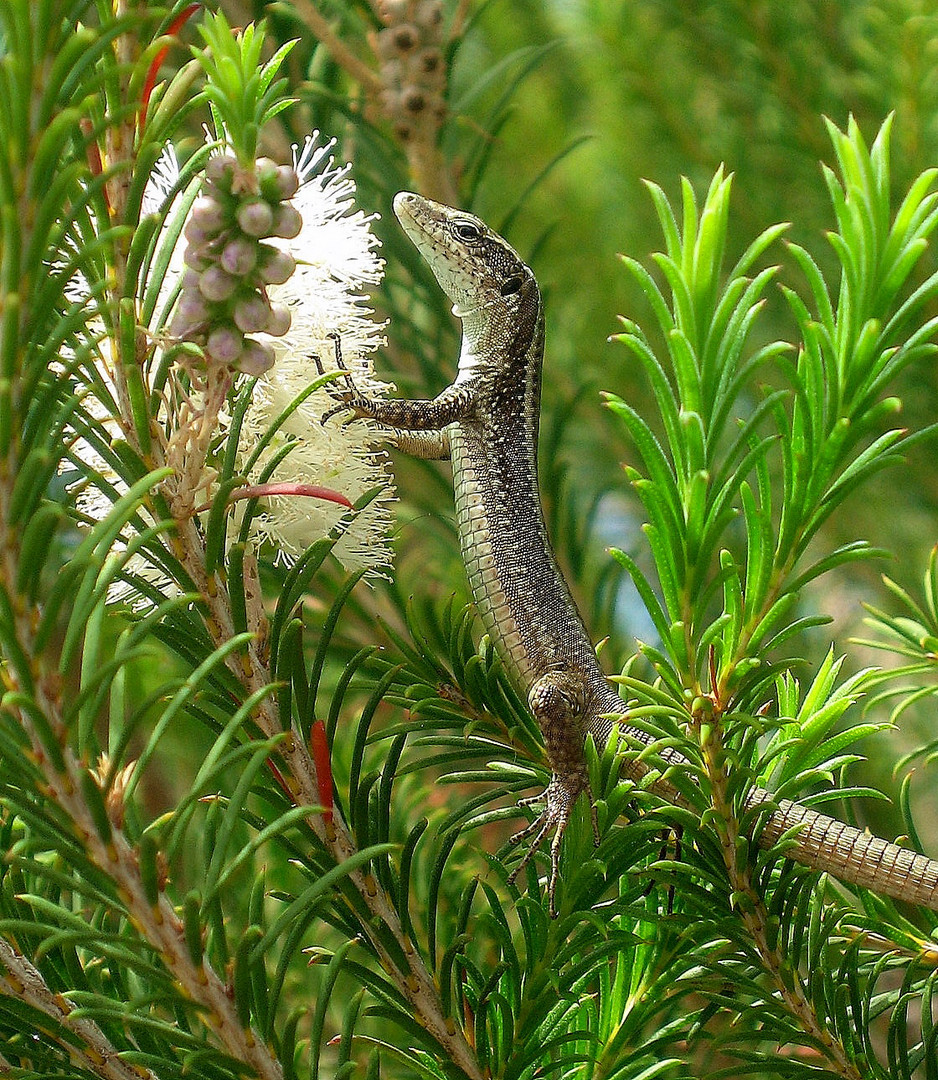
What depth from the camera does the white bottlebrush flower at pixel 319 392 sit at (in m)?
0.88

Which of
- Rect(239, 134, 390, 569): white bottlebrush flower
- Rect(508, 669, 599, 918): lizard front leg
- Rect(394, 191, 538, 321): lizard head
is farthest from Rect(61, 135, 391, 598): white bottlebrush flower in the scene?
Rect(394, 191, 538, 321): lizard head

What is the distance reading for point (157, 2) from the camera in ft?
2.70

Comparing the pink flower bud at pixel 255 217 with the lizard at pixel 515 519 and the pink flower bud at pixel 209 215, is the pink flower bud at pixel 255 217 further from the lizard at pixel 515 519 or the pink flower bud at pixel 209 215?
the lizard at pixel 515 519

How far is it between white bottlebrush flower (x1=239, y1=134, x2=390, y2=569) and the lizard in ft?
0.16

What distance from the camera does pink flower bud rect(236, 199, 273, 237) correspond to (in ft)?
2.04

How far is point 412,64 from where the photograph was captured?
1462 millimetres

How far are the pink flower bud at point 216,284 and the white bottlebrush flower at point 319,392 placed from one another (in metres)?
0.18

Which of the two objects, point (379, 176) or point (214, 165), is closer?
point (214, 165)

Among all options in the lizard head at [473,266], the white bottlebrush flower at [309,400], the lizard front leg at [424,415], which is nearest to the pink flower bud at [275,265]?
the white bottlebrush flower at [309,400]

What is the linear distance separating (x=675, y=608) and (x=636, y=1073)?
35 centimetres

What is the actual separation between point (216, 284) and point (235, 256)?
2cm

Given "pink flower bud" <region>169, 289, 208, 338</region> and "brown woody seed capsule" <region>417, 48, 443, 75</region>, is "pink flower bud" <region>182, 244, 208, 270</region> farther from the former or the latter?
"brown woody seed capsule" <region>417, 48, 443, 75</region>

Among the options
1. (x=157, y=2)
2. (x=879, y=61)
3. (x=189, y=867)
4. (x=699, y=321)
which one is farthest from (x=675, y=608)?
(x=879, y=61)

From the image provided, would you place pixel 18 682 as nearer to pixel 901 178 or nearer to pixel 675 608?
pixel 675 608
